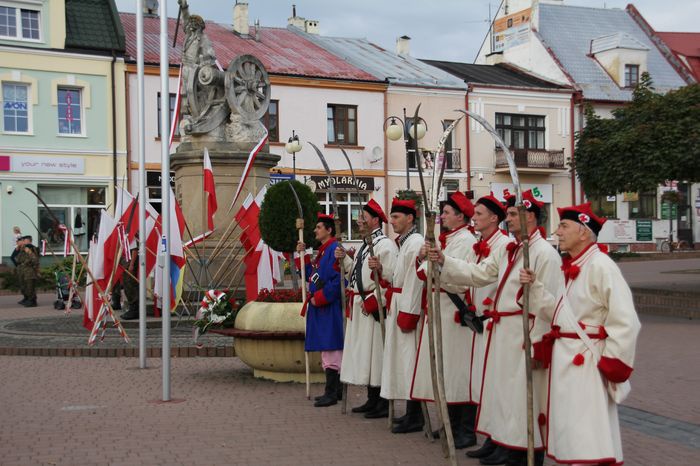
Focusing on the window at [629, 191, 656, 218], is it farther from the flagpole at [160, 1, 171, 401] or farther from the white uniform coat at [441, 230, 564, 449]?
the white uniform coat at [441, 230, 564, 449]

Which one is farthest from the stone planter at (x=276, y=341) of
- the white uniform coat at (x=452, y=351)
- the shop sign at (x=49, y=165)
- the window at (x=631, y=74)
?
the window at (x=631, y=74)

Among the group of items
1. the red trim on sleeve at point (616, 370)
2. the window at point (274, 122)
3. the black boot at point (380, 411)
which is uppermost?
the window at point (274, 122)

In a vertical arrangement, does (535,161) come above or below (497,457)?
above

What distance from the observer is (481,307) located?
289 inches

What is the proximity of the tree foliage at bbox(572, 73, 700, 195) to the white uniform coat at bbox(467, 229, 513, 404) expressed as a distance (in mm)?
12087

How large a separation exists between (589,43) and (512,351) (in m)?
44.3

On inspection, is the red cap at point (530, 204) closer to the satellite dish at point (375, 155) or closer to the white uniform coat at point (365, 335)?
the white uniform coat at point (365, 335)

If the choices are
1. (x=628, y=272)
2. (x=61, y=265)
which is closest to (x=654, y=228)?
(x=628, y=272)

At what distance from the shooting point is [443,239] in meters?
7.93

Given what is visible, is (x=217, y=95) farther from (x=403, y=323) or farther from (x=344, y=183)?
(x=344, y=183)

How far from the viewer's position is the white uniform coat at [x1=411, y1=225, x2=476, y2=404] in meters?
Answer: 7.49

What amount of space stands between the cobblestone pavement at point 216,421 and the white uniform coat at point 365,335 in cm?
43

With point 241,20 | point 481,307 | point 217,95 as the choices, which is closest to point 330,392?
point 481,307

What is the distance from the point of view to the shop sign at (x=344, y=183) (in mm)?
37406
